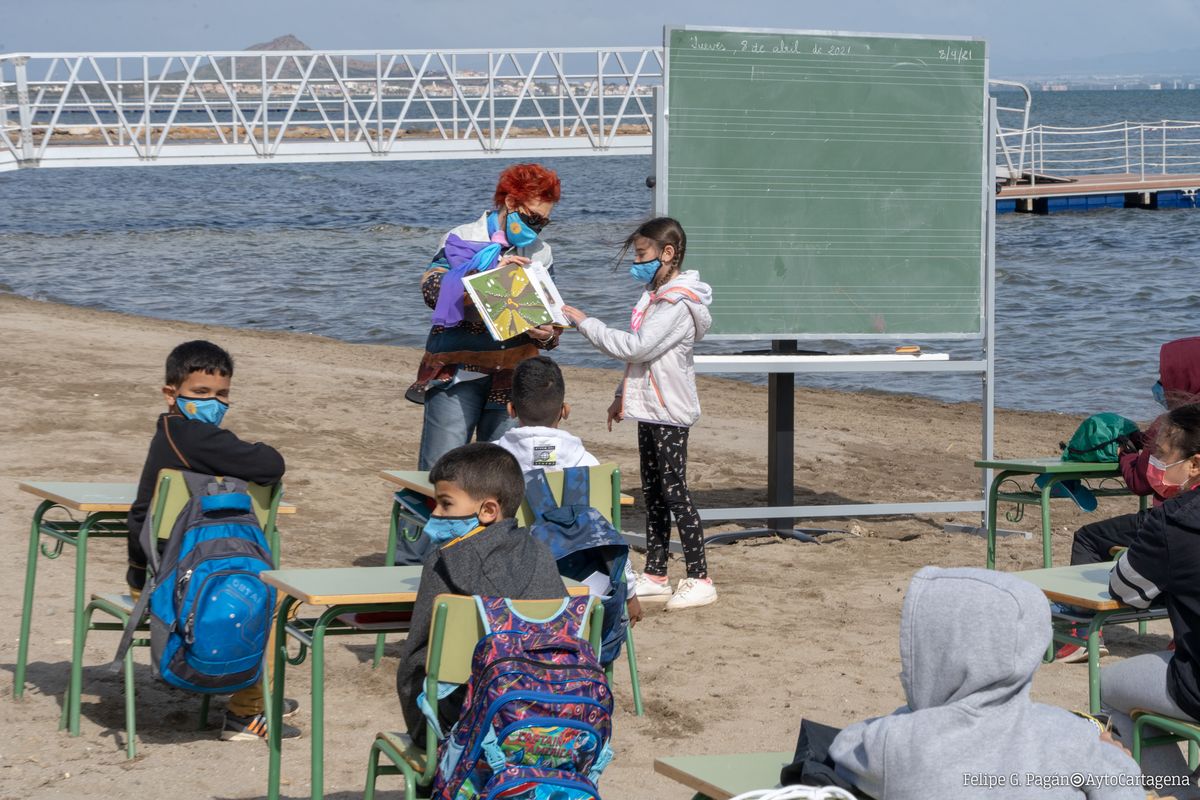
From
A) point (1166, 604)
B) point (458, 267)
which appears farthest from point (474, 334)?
point (1166, 604)

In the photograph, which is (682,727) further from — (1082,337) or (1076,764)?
(1082,337)

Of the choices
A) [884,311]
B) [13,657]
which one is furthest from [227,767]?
[884,311]

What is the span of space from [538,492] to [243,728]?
1164 mm

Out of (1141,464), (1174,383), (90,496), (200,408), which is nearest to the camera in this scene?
(200,408)

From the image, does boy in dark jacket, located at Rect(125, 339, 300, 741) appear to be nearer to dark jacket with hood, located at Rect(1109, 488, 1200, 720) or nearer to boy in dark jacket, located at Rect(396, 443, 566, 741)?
boy in dark jacket, located at Rect(396, 443, 566, 741)

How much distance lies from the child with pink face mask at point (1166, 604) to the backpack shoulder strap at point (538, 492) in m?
1.68

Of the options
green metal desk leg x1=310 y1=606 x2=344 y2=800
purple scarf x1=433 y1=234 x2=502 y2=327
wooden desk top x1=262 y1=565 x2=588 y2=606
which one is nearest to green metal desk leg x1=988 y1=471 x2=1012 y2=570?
purple scarf x1=433 y1=234 x2=502 y2=327

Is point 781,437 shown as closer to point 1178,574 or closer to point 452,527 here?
point 1178,574

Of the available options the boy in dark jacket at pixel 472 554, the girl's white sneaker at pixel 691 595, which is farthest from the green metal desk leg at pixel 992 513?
the boy in dark jacket at pixel 472 554

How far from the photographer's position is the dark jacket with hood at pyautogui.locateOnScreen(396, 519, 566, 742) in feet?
10.5

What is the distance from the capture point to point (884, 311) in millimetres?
7332

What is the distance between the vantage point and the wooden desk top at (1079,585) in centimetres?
375

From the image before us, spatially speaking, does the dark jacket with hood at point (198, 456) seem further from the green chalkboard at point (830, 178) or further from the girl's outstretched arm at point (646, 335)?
the green chalkboard at point (830, 178)

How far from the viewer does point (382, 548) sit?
23.1 ft
